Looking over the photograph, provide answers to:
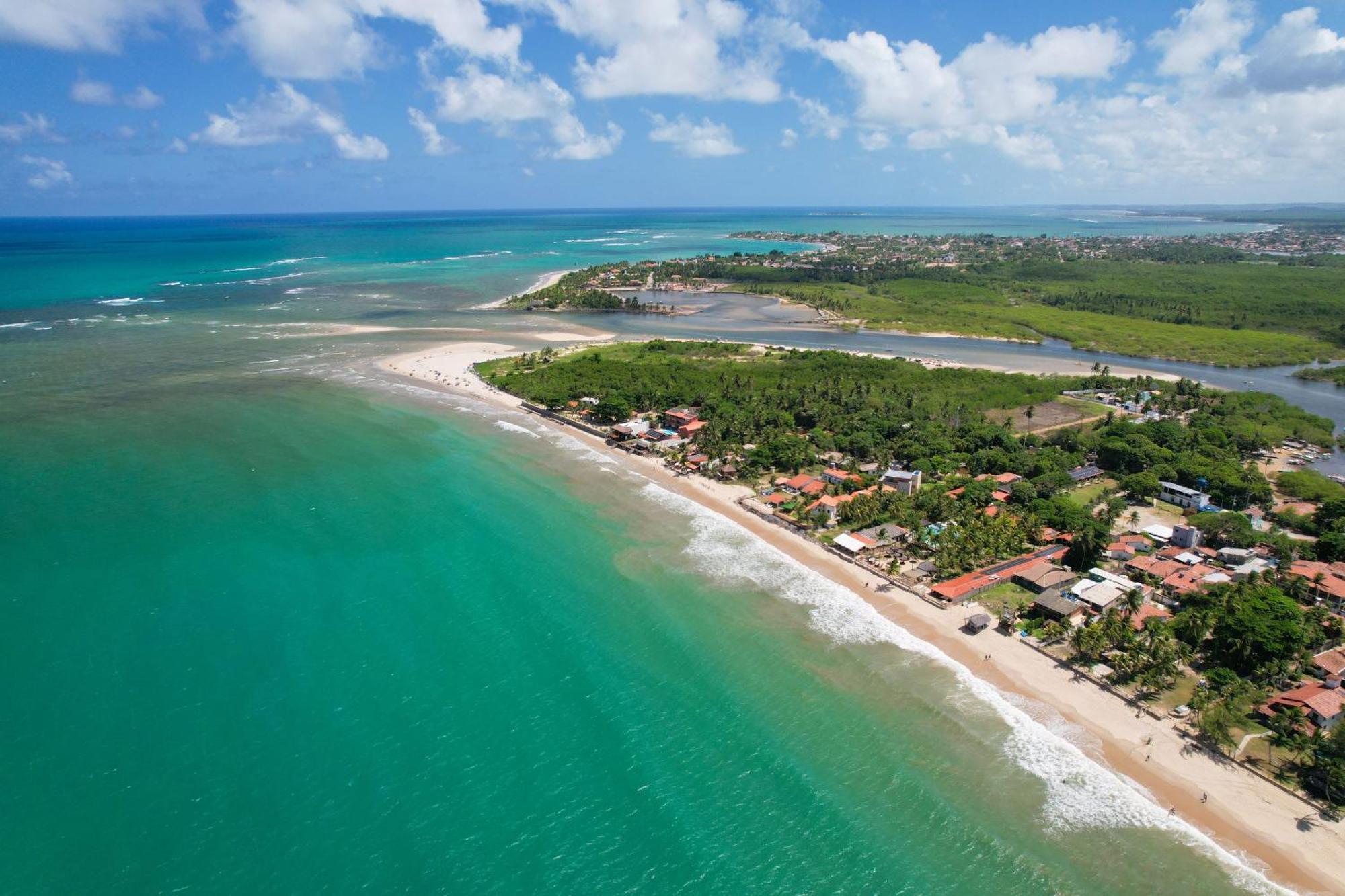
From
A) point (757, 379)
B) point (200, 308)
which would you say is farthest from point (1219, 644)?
point (200, 308)

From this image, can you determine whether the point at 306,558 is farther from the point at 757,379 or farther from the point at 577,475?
the point at 757,379

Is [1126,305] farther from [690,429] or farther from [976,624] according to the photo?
[976,624]

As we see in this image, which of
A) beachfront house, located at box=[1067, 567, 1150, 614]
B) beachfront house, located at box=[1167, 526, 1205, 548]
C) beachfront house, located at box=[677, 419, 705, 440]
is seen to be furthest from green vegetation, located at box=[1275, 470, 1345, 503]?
beachfront house, located at box=[677, 419, 705, 440]

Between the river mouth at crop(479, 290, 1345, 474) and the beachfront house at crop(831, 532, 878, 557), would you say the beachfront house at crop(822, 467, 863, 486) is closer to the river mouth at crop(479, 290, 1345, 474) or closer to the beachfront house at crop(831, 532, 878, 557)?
the beachfront house at crop(831, 532, 878, 557)

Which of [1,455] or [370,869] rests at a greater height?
[1,455]

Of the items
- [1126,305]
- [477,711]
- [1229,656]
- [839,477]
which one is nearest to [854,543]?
[839,477]

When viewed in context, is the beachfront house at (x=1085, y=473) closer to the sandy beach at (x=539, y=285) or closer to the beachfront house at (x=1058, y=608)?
the beachfront house at (x=1058, y=608)
